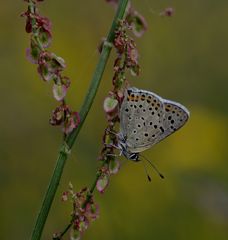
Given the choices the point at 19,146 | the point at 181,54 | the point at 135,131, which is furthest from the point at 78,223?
the point at 181,54

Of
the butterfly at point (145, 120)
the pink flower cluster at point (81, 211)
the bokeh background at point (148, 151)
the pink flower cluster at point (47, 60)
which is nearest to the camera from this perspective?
the pink flower cluster at point (47, 60)

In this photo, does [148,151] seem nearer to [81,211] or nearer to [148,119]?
[148,119]

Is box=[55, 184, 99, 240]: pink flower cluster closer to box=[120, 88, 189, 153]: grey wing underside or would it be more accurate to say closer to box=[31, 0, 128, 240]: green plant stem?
box=[31, 0, 128, 240]: green plant stem

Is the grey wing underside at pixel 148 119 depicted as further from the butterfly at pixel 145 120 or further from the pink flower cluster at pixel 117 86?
the pink flower cluster at pixel 117 86

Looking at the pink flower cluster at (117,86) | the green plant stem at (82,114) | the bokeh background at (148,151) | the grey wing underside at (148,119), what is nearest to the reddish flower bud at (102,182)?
the pink flower cluster at (117,86)

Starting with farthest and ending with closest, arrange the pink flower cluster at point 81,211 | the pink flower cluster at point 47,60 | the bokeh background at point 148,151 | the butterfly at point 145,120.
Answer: the bokeh background at point 148,151, the butterfly at point 145,120, the pink flower cluster at point 81,211, the pink flower cluster at point 47,60
